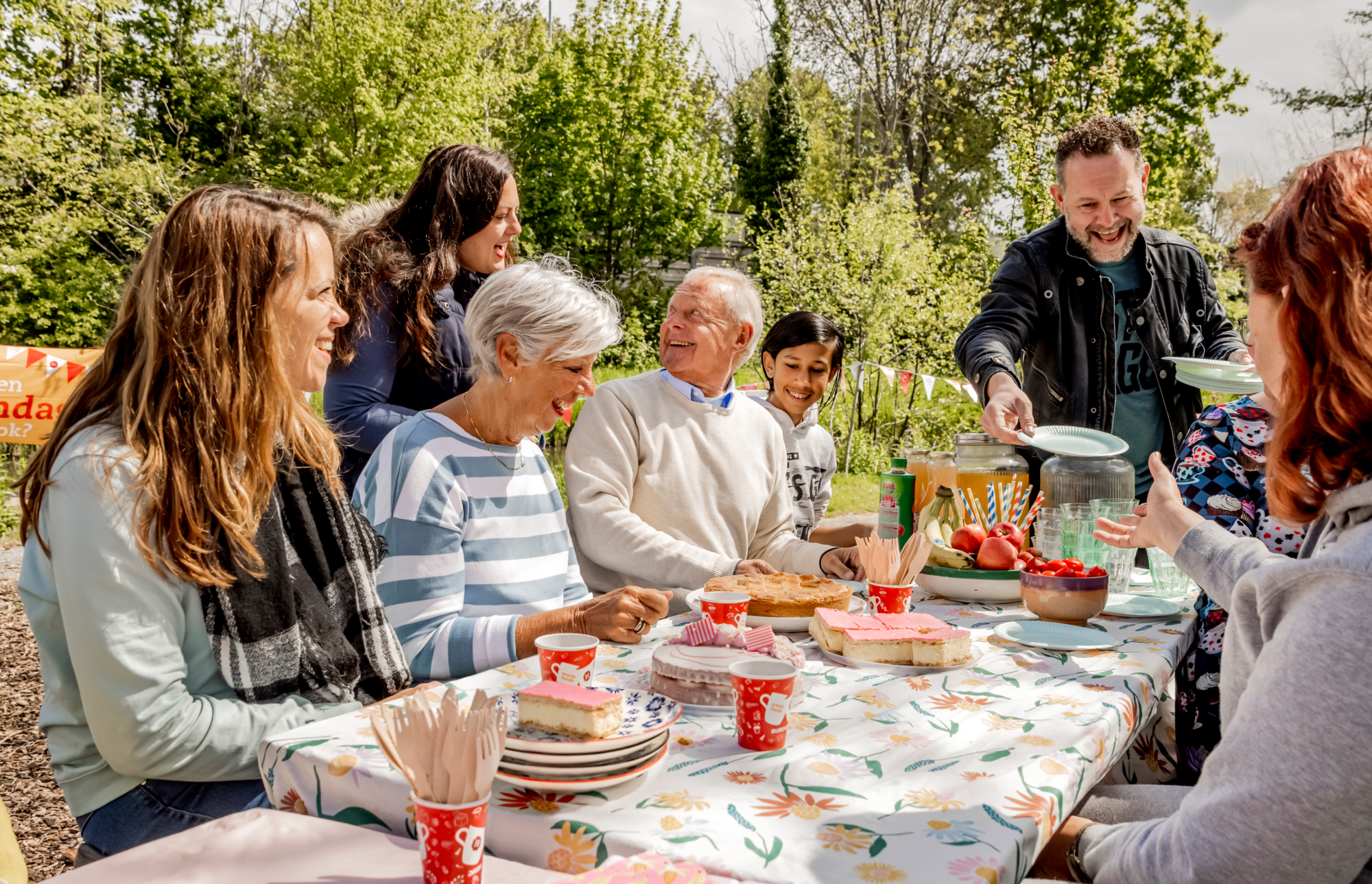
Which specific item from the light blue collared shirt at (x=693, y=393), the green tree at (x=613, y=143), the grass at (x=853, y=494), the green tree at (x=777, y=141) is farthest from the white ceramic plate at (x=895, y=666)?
the green tree at (x=777, y=141)

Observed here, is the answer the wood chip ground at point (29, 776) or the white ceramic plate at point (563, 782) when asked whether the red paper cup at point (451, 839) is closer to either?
the white ceramic plate at point (563, 782)

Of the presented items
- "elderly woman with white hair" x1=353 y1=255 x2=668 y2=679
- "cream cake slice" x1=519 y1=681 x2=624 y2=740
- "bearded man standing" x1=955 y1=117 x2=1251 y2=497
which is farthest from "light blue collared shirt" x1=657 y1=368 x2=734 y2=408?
"cream cake slice" x1=519 y1=681 x2=624 y2=740

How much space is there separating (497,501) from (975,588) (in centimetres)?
130

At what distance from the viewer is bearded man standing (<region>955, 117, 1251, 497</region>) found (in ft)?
11.4

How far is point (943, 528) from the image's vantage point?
2.87 m

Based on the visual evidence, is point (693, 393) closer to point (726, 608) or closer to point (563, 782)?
point (726, 608)

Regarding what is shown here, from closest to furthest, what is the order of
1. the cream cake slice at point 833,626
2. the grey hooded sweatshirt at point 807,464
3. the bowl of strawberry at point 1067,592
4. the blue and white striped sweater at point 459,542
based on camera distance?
the cream cake slice at point 833,626 < the blue and white striped sweater at point 459,542 < the bowl of strawberry at point 1067,592 < the grey hooded sweatshirt at point 807,464

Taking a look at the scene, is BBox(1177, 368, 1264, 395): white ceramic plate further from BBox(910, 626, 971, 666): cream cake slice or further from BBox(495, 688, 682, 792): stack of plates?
BBox(495, 688, 682, 792): stack of plates

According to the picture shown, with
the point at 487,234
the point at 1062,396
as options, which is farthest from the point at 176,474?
the point at 1062,396

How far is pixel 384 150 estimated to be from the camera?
15.0 meters

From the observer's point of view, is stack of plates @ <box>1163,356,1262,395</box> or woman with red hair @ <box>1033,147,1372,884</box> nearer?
woman with red hair @ <box>1033,147,1372,884</box>

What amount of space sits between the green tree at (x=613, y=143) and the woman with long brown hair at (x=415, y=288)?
1504 cm

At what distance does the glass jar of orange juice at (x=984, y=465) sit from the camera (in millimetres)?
3146

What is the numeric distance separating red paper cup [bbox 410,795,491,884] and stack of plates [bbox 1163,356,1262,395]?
245 cm
